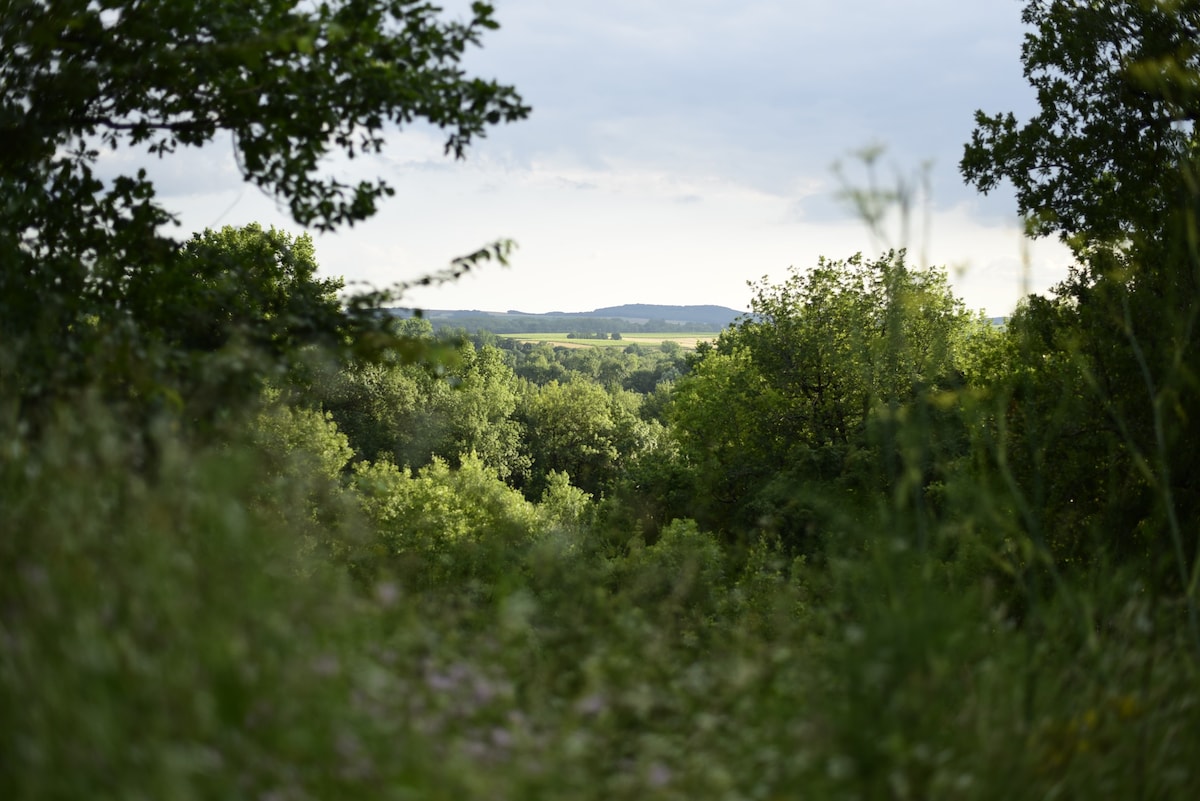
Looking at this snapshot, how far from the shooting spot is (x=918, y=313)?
969 inches

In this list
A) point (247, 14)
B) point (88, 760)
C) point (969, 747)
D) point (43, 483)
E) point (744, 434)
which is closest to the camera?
point (88, 760)

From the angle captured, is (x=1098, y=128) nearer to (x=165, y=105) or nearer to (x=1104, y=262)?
(x=1104, y=262)

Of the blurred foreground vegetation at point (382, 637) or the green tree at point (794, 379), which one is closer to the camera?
the blurred foreground vegetation at point (382, 637)

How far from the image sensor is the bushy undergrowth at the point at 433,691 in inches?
87.0

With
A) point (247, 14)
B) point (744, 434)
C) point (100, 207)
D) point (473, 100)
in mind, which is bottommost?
point (744, 434)

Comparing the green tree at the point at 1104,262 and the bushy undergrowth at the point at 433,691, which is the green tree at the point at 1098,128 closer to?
the green tree at the point at 1104,262

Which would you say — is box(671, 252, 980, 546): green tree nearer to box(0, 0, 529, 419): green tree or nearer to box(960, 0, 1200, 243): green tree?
box(960, 0, 1200, 243): green tree

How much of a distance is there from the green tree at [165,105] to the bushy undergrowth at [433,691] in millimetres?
2916

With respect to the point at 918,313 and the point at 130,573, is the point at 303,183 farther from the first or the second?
the point at 918,313

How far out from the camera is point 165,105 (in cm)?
645

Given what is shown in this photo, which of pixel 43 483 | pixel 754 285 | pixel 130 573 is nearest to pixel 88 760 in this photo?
pixel 130 573

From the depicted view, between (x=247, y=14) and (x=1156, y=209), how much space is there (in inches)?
378

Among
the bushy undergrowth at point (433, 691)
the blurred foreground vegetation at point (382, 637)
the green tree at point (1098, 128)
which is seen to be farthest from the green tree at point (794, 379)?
the bushy undergrowth at point (433, 691)

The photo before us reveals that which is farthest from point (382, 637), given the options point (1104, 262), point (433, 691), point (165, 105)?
point (1104, 262)
